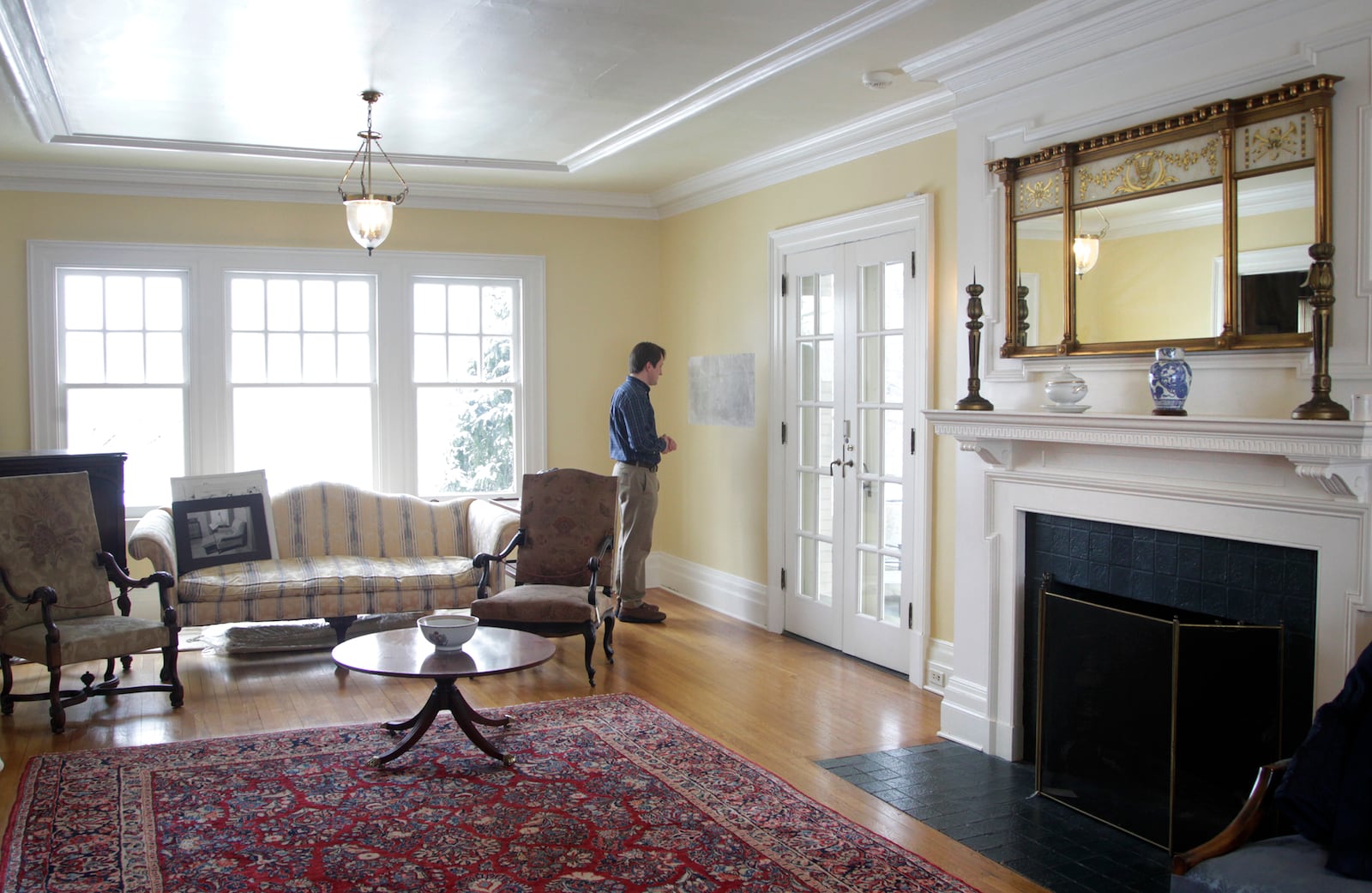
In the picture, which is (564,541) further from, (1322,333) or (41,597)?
(1322,333)

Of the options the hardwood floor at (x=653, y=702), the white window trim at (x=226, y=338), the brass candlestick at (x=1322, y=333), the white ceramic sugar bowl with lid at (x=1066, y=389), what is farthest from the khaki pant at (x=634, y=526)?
the brass candlestick at (x=1322, y=333)

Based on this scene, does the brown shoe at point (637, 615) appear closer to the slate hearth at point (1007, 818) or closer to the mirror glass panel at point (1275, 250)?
the slate hearth at point (1007, 818)

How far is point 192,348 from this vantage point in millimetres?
6641

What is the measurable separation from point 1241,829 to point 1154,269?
5.84 ft

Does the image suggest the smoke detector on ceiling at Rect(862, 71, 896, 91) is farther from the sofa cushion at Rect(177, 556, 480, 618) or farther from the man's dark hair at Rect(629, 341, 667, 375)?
the sofa cushion at Rect(177, 556, 480, 618)

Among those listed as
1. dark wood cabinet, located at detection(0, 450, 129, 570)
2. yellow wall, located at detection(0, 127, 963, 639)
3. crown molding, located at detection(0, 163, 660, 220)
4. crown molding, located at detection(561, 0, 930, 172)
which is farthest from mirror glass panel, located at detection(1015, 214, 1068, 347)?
dark wood cabinet, located at detection(0, 450, 129, 570)

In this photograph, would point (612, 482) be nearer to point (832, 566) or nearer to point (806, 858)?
point (832, 566)

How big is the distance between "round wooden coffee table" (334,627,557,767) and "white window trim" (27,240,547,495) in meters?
2.91

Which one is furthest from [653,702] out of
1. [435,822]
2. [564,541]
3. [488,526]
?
[488,526]

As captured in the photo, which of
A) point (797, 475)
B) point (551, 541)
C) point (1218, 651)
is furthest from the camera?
point (797, 475)

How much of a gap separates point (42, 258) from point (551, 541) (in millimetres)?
3487

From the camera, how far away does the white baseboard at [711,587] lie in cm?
661

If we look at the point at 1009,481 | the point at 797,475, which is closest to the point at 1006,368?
the point at 1009,481

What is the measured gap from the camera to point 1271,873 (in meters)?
2.42
